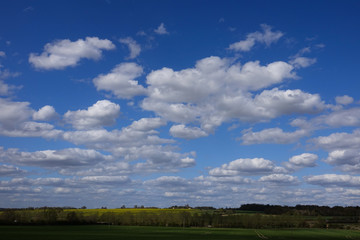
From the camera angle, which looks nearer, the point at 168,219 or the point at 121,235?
the point at 121,235

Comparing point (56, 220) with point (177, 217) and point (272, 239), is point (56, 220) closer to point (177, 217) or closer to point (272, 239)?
point (177, 217)

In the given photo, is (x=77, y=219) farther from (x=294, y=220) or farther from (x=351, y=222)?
(x=351, y=222)

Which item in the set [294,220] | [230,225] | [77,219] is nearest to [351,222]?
[294,220]

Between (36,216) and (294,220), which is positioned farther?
(294,220)

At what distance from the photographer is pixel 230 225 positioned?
17638 cm

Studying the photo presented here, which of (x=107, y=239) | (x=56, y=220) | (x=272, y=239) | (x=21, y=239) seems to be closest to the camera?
(x=21, y=239)

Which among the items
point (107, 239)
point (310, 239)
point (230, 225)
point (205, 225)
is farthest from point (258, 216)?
point (107, 239)

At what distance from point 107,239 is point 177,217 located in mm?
96070

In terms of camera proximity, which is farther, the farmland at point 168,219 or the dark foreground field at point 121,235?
the farmland at point 168,219

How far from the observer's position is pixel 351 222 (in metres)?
198

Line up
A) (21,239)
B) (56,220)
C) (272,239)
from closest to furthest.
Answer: (21,239)
(272,239)
(56,220)

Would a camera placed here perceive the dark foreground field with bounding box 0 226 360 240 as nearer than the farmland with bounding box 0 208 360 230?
Yes

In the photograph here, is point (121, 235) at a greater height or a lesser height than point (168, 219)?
lesser

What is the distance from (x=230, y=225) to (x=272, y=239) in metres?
79.5
